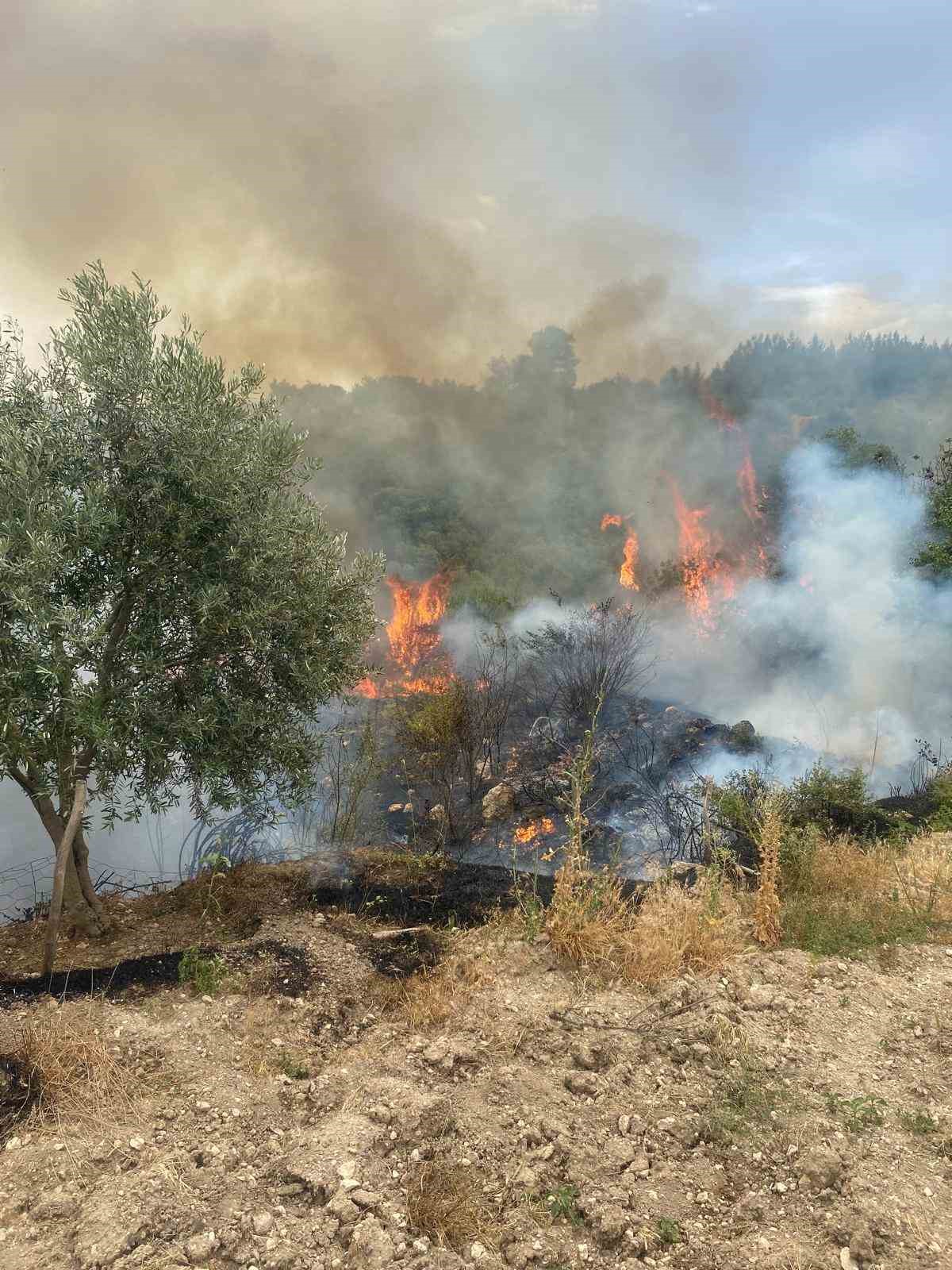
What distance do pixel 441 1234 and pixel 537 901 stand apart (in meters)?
3.96

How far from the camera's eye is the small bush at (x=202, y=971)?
248 inches

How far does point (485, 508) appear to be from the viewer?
3184 centimetres

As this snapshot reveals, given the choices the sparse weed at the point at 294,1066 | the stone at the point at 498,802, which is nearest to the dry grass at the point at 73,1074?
the sparse weed at the point at 294,1066

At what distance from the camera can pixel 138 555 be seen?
6.74 m

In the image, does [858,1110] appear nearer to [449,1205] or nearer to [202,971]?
[449,1205]

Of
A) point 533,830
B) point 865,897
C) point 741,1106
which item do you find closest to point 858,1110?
point 741,1106

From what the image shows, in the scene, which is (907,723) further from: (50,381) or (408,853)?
(50,381)

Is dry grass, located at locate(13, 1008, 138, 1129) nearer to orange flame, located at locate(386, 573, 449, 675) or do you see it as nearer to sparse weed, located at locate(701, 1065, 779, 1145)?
sparse weed, located at locate(701, 1065, 779, 1145)

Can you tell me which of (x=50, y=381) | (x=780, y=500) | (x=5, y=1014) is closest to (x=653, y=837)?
(x=5, y=1014)

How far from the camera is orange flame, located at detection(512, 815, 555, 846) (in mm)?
12109

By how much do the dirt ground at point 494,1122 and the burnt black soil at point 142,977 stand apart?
6cm

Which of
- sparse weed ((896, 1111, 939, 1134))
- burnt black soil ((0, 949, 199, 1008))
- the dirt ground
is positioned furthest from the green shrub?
burnt black soil ((0, 949, 199, 1008))

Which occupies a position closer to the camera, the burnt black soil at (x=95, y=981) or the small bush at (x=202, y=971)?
the burnt black soil at (x=95, y=981)

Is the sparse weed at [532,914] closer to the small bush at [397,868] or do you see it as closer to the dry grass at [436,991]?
the dry grass at [436,991]
